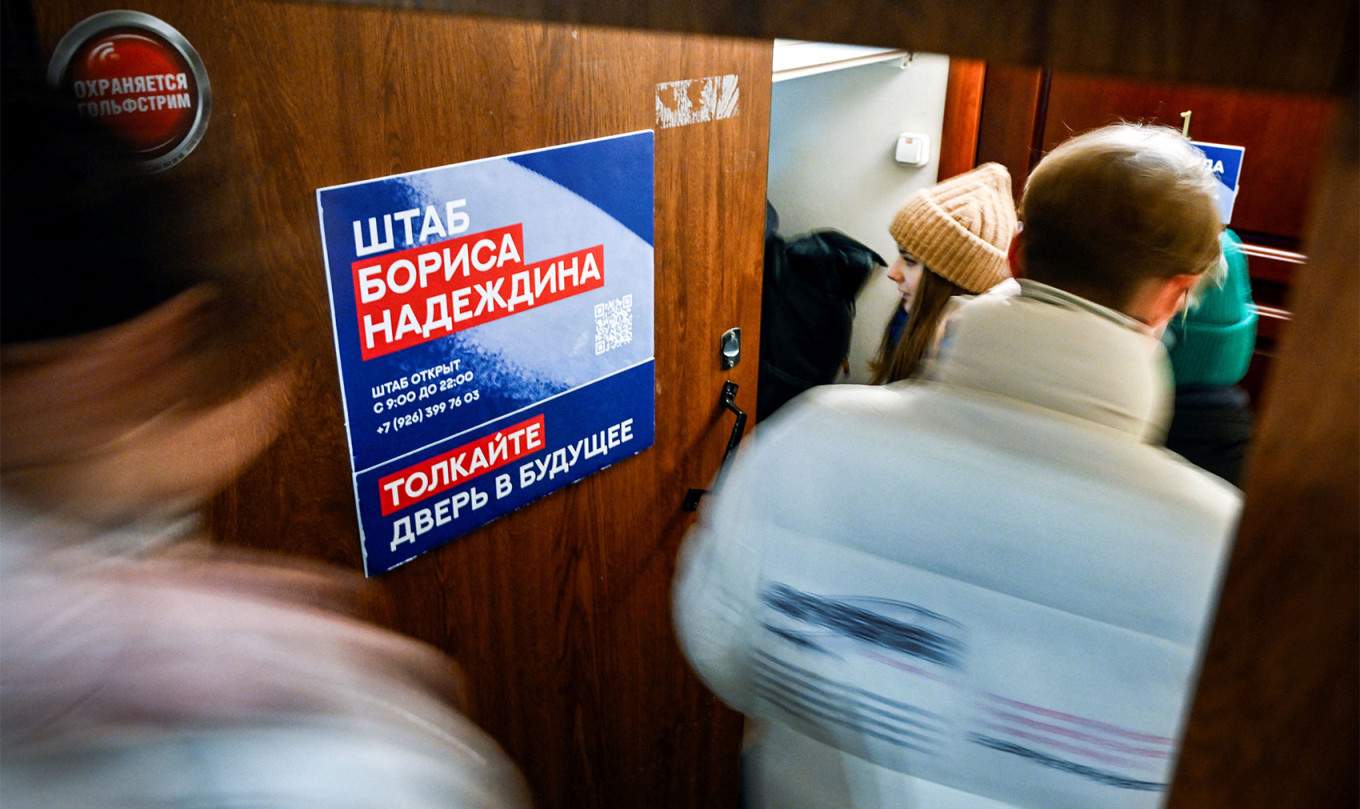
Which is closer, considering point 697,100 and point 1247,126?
point 697,100

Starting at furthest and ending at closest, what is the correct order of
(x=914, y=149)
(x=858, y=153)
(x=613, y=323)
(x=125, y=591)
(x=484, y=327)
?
1. (x=858, y=153)
2. (x=914, y=149)
3. (x=613, y=323)
4. (x=484, y=327)
5. (x=125, y=591)

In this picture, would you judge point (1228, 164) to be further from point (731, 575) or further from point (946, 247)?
point (731, 575)

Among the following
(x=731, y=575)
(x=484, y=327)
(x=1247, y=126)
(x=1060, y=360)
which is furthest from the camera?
(x=1247, y=126)

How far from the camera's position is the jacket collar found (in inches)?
34.4

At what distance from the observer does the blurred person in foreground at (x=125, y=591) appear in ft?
2.15

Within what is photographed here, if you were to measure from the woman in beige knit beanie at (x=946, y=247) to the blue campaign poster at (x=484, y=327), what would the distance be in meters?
0.74

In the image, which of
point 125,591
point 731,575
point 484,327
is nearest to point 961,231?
point 484,327

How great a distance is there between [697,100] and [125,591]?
4.39ft

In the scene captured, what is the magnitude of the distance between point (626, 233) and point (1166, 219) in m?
0.92

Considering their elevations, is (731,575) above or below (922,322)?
above

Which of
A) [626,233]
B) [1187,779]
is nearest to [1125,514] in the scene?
[1187,779]

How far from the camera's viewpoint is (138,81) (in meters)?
1.06

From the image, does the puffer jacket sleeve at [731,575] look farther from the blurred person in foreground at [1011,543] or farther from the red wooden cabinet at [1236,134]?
the red wooden cabinet at [1236,134]

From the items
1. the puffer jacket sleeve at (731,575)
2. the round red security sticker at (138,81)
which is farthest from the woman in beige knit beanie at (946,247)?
the round red security sticker at (138,81)
